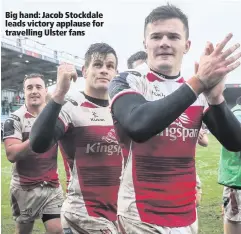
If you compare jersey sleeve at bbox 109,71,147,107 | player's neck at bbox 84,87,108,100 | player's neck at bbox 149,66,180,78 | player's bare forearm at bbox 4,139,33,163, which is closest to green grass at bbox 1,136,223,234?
player's neck at bbox 84,87,108,100

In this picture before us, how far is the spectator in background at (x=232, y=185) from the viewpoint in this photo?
9.32 ft

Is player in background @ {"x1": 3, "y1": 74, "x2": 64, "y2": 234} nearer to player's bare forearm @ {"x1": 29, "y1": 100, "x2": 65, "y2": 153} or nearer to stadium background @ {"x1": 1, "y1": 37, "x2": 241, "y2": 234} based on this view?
stadium background @ {"x1": 1, "y1": 37, "x2": 241, "y2": 234}

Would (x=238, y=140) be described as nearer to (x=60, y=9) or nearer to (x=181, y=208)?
(x=181, y=208)

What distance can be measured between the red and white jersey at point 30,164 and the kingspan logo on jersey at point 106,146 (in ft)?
3.38

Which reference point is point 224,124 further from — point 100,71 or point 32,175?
point 32,175

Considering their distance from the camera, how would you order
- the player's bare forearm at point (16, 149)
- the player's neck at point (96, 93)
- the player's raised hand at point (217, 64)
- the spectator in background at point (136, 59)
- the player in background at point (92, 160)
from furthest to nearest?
the spectator in background at point (136, 59), the player's bare forearm at point (16, 149), the player's neck at point (96, 93), the player in background at point (92, 160), the player's raised hand at point (217, 64)

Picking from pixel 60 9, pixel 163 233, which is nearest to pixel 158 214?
pixel 163 233

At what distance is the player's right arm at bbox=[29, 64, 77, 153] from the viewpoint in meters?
1.77

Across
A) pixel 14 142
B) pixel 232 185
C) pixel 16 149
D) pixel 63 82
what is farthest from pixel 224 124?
pixel 14 142

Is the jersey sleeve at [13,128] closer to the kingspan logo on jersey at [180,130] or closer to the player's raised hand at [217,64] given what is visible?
the kingspan logo on jersey at [180,130]

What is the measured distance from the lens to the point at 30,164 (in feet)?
10.1

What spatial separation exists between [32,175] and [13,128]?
35 cm

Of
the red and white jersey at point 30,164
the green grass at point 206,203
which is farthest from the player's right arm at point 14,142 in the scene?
the green grass at point 206,203

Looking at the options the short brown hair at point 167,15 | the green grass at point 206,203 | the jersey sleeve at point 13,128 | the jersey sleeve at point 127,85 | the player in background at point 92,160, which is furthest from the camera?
the green grass at point 206,203
